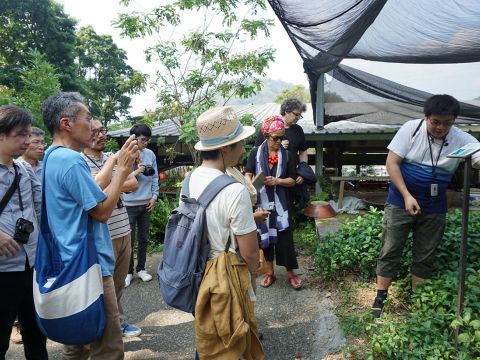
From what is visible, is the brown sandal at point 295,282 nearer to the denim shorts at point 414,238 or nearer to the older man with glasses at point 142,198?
the denim shorts at point 414,238

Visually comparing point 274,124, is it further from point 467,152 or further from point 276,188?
point 467,152

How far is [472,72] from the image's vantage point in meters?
4.00

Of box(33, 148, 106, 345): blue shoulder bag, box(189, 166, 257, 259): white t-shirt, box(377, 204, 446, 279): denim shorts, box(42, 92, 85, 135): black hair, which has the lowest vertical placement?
box(377, 204, 446, 279): denim shorts

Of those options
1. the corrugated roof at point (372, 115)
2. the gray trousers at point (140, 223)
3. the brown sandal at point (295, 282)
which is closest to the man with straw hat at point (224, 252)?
the brown sandal at point (295, 282)

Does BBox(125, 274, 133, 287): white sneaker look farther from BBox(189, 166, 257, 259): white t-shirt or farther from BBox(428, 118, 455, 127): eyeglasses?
BBox(428, 118, 455, 127): eyeglasses

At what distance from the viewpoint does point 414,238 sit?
313 centimetres

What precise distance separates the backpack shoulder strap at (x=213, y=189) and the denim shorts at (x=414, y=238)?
1.88m

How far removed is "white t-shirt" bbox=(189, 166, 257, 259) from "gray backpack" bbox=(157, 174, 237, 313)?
3cm

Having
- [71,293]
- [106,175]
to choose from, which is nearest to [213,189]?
[106,175]

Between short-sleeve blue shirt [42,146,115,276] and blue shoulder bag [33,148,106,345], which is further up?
short-sleeve blue shirt [42,146,115,276]

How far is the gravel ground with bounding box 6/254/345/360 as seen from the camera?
294 centimetres

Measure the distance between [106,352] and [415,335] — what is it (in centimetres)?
204

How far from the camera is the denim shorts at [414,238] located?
9.80 feet

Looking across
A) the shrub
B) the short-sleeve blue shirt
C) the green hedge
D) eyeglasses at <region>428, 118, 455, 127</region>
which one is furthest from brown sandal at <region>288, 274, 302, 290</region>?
the short-sleeve blue shirt
